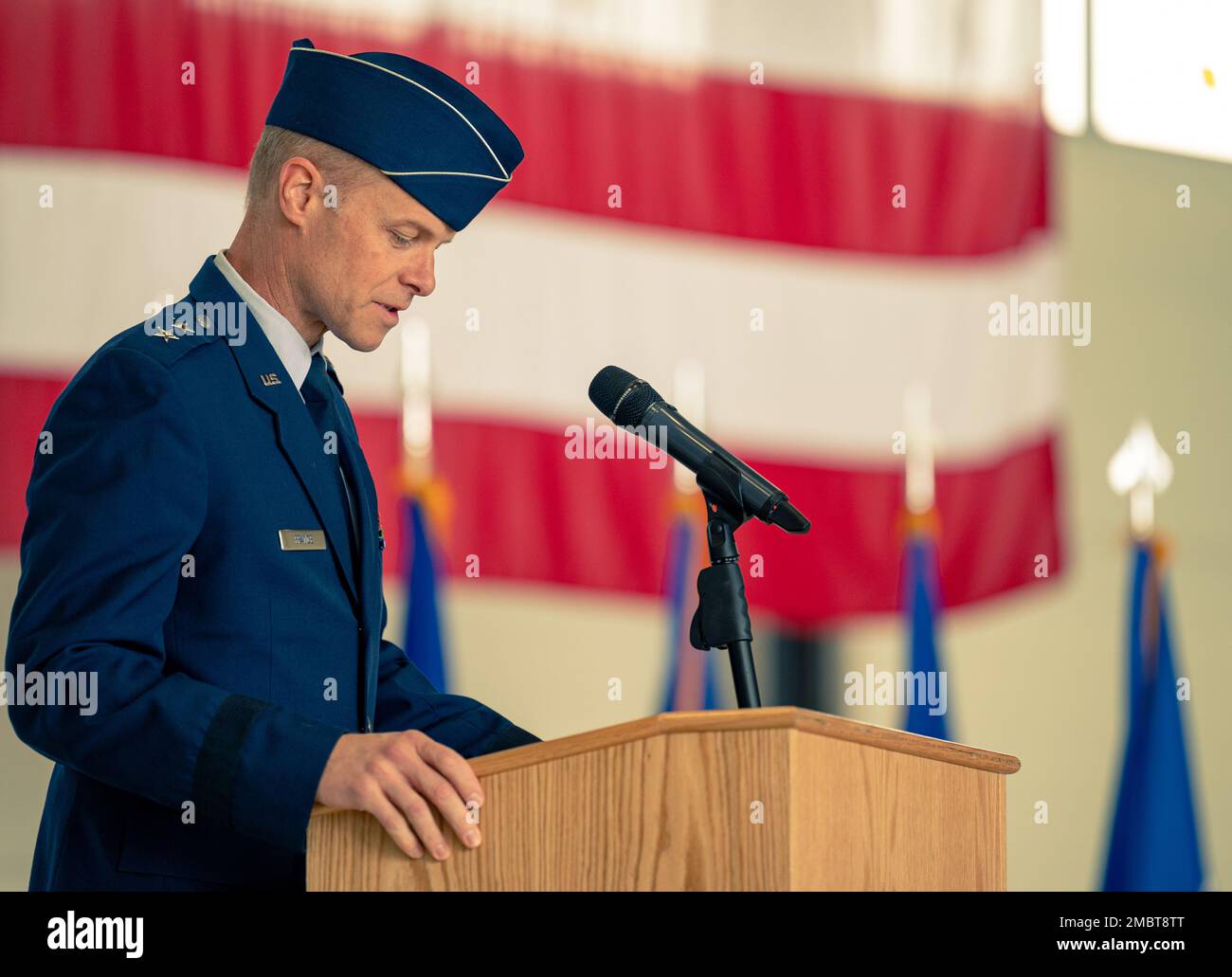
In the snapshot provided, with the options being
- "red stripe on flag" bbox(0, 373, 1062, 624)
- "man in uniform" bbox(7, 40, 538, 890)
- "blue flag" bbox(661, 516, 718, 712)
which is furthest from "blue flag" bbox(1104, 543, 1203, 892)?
"man in uniform" bbox(7, 40, 538, 890)

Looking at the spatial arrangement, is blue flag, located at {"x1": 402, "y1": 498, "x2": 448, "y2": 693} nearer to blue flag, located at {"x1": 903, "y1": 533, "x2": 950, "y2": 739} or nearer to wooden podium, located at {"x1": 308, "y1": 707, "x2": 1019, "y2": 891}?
blue flag, located at {"x1": 903, "y1": 533, "x2": 950, "y2": 739}

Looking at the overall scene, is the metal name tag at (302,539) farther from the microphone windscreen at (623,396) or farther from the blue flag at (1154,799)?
the blue flag at (1154,799)

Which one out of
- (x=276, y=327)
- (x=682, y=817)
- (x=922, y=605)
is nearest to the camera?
(x=682, y=817)

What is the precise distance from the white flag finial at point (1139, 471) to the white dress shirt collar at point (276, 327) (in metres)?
3.34

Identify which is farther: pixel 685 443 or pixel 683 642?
pixel 683 642

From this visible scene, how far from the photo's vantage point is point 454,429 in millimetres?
3619

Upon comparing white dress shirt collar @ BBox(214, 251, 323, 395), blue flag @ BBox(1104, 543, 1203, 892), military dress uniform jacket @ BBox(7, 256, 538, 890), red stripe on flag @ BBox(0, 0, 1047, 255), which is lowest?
blue flag @ BBox(1104, 543, 1203, 892)

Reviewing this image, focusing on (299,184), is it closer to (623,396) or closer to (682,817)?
(623,396)

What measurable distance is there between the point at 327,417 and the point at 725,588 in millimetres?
525

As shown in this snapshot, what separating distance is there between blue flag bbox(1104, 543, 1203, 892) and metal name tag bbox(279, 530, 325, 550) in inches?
121

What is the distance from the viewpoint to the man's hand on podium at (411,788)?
113 cm

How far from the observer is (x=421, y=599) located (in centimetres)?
355

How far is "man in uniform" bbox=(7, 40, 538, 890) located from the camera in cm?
120

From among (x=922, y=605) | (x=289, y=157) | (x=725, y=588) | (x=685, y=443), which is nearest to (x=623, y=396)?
(x=685, y=443)
